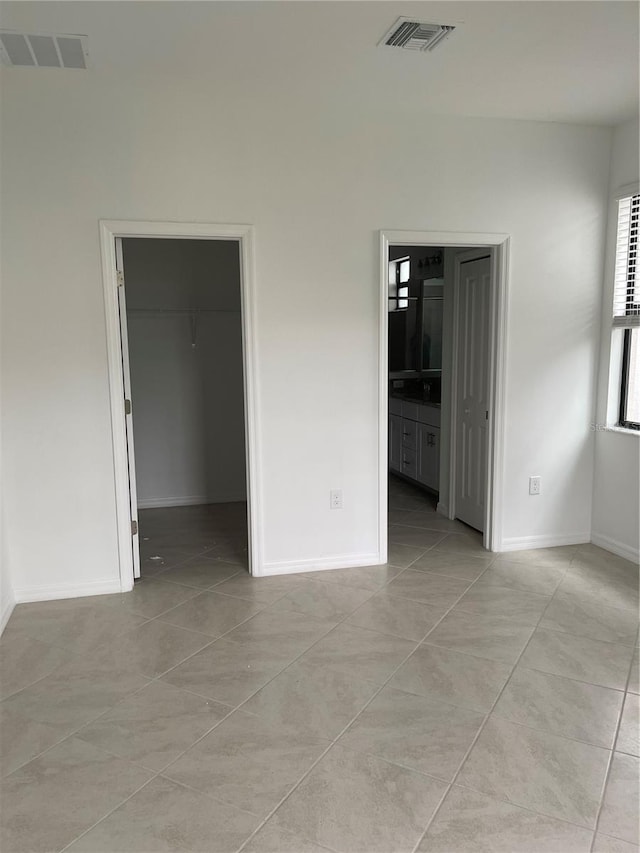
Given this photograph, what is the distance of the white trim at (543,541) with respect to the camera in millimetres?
4430

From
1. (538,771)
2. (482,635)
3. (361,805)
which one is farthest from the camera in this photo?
(482,635)

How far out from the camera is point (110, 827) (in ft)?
6.44

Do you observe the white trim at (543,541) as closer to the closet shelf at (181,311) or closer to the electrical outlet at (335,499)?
the electrical outlet at (335,499)

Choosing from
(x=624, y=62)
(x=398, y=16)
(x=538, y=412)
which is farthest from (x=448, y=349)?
(x=398, y=16)

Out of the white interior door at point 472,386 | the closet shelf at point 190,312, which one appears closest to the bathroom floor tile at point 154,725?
the white interior door at point 472,386

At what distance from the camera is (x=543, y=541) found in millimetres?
4492

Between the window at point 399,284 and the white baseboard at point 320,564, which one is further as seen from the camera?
the window at point 399,284

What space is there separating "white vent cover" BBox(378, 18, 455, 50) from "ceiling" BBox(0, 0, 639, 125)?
47 millimetres

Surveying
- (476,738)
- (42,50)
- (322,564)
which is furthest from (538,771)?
(42,50)

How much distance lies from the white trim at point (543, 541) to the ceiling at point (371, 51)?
9.16ft

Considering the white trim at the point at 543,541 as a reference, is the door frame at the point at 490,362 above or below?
above

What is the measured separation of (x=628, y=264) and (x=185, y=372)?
362cm

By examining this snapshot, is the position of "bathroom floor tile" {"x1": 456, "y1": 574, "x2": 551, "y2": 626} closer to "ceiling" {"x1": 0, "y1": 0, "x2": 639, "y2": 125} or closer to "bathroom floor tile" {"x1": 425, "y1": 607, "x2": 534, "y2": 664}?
"bathroom floor tile" {"x1": 425, "y1": 607, "x2": 534, "y2": 664}

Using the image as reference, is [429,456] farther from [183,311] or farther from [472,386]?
[183,311]
